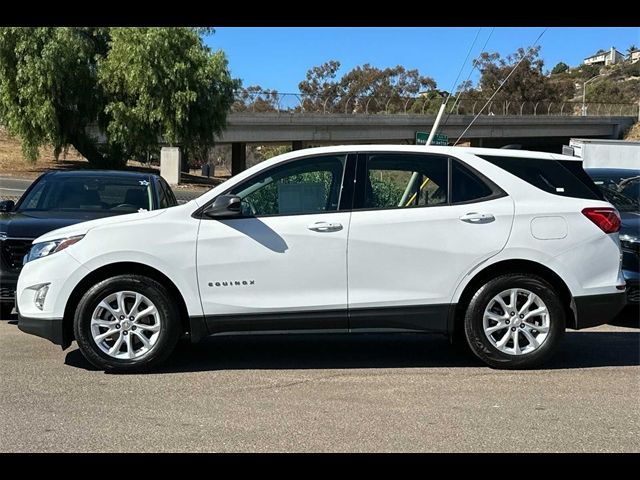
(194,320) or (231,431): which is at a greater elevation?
(194,320)

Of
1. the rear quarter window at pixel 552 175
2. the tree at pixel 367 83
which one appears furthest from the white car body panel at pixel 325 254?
the tree at pixel 367 83

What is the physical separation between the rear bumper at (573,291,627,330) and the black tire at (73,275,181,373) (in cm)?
336

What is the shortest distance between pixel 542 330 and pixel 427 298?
1.01m

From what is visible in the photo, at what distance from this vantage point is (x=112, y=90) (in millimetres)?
39781

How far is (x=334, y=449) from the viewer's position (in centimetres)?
427

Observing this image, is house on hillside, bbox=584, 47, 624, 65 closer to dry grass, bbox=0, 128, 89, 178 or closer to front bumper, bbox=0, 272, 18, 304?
dry grass, bbox=0, 128, 89, 178

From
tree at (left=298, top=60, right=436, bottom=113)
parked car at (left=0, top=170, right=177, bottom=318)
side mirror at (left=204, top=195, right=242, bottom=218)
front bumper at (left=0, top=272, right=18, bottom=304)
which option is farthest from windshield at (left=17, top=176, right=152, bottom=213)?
tree at (left=298, top=60, right=436, bottom=113)

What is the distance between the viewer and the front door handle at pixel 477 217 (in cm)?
590

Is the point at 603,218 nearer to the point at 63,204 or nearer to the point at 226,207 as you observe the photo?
the point at 226,207

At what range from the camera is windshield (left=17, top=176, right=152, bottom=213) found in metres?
8.29

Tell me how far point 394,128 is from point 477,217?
2203 inches

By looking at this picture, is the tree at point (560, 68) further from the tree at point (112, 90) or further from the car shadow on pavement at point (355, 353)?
the car shadow on pavement at point (355, 353)
